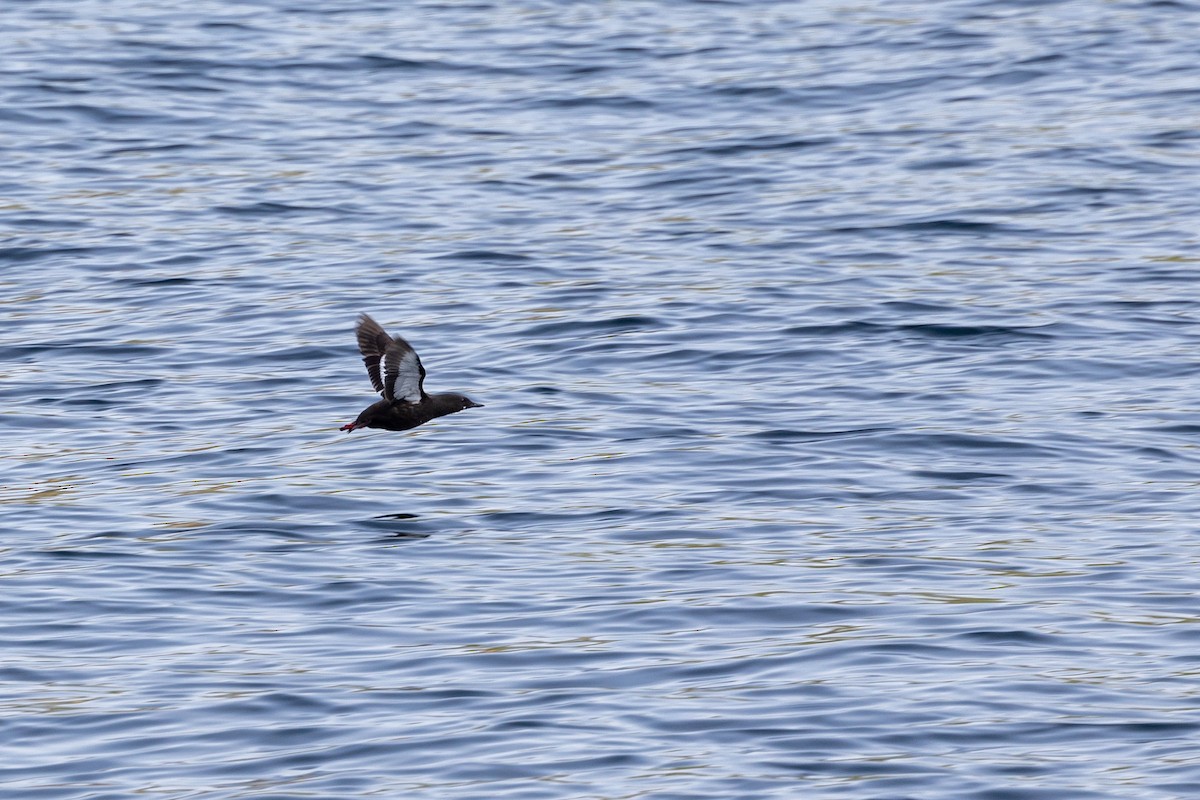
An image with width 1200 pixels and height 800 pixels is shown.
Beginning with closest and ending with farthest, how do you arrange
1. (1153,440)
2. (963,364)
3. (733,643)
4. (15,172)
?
(733,643)
(1153,440)
(963,364)
(15,172)

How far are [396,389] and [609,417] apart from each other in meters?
1.53

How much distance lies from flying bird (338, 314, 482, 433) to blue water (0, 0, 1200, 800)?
33 centimetres

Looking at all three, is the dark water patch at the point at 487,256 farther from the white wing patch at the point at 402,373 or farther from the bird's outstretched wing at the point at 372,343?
the white wing patch at the point at 402,373

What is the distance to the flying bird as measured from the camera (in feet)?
37.6

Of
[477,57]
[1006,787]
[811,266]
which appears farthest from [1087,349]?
[477,57]

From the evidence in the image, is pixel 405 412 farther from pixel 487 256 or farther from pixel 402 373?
pixel 487 256

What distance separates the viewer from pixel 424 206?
709 inches

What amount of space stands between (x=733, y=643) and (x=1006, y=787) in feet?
5.74

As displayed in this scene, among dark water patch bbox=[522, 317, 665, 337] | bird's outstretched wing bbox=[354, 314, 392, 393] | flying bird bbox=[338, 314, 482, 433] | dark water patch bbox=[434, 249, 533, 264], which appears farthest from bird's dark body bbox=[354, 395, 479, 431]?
dark water patch bbox=[434, 249, 533, 264]

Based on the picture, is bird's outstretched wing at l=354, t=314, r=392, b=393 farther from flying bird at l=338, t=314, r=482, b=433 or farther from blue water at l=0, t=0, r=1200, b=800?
blue water at l=0, t=0, r=1200, b=800

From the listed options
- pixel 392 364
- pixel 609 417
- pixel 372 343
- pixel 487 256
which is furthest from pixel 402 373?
pixel 487 256

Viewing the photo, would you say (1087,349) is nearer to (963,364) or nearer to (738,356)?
(963,364)

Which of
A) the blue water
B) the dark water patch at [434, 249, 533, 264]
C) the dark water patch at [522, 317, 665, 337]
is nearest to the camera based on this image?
the blue water

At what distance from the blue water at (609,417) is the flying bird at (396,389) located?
33cm
